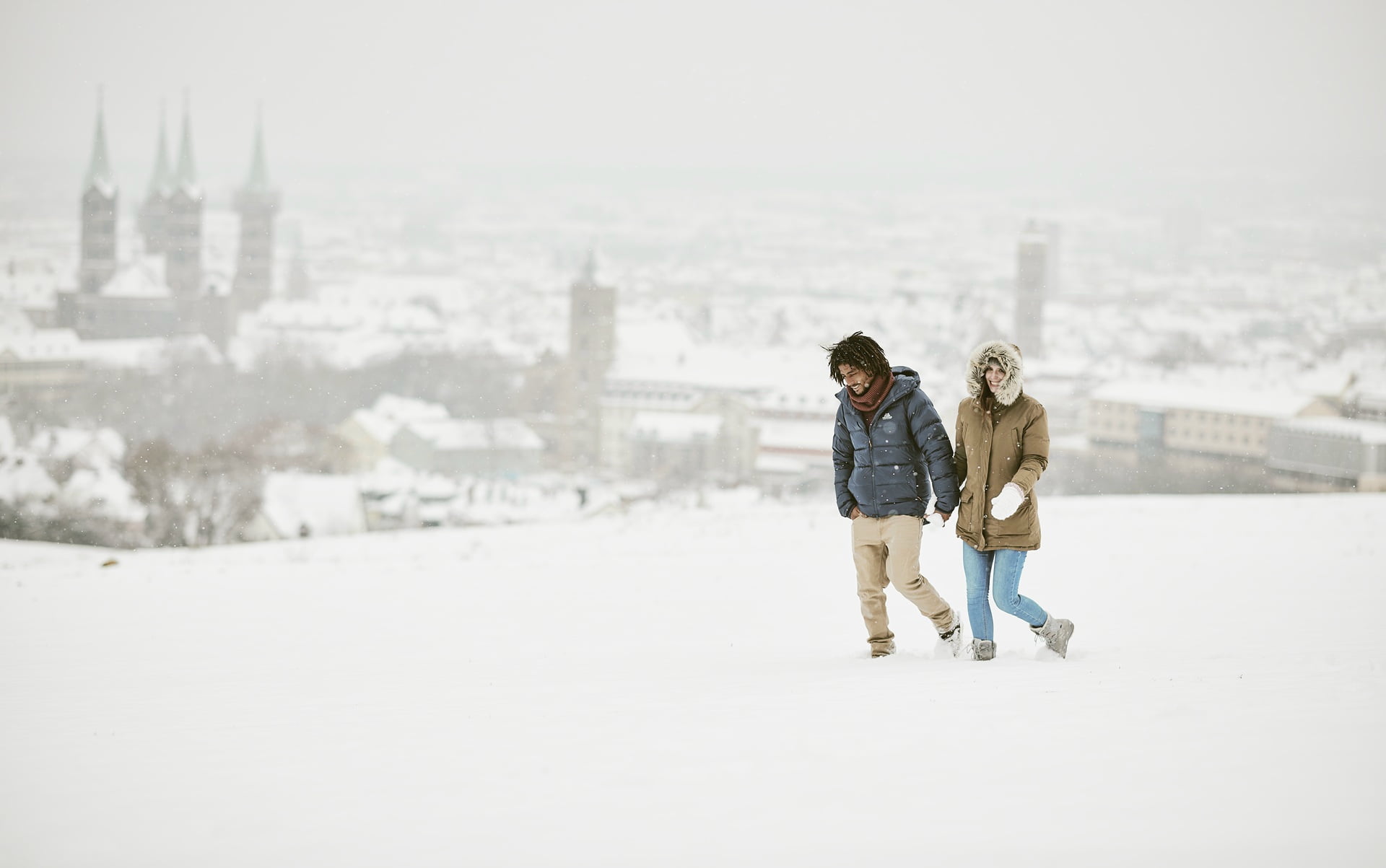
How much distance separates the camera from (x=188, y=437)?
62375mm

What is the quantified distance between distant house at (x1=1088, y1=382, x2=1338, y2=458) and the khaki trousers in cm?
5744

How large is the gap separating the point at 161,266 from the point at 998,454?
10152 centimetres

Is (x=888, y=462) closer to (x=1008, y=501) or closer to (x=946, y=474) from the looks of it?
(x=946, y=474)

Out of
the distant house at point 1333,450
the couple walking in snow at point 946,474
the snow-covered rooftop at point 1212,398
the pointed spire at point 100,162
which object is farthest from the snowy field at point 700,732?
the pointed spire at point 100,162

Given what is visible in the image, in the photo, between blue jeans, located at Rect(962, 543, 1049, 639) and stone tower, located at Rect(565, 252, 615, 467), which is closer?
blue jeans, located at Rect(962, 543, 1049, 639)

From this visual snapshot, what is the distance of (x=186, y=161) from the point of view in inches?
4218

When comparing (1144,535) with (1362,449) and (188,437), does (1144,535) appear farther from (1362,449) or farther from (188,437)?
(188,437)

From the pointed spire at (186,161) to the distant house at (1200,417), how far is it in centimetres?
7547

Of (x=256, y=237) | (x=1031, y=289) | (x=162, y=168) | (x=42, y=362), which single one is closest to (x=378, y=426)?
(x=42, y=362)

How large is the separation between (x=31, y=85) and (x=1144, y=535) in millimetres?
150126

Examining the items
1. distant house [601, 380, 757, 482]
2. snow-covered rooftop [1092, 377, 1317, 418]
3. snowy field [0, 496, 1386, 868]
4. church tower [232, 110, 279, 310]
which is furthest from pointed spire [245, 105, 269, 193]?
snowy field [0, 496, 1386, 868]

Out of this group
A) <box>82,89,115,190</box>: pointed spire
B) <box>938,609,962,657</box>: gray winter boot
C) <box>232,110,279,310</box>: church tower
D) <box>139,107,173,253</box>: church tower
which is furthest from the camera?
<box>232,110,279,310</box>: church tower

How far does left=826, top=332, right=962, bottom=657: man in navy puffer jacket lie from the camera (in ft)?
17.7

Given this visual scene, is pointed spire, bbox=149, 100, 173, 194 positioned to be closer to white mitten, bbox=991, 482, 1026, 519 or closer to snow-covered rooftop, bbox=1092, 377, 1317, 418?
snow-covered rooftop, bbox=1092, 377, 1317, 418
